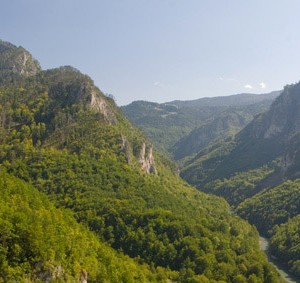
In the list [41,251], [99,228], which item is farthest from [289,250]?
[41,251]

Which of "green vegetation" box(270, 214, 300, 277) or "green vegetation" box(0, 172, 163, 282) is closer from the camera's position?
"green vegetation" box(0, 172, 163, 282)

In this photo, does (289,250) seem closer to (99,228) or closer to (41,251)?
(99,228)

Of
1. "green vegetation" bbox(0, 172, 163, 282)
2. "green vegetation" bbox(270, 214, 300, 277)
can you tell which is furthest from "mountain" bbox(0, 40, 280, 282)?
"green vegetation" bbox(270, 214, 300, 277)

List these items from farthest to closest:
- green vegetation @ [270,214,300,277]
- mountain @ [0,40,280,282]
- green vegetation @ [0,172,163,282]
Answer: green vegetation @ [270,214,300,277]
mountain @ [0,40,280,282]
green vegetation @ [0,172,163,282]

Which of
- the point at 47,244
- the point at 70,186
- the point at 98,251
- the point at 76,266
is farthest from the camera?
the point at 70,186

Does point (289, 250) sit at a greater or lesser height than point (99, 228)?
lesser

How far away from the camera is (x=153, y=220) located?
514 ft

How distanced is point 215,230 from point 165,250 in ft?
98.1

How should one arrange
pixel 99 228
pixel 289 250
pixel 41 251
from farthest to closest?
1. pixel 289 250
2. pixel 99 228
3. pixel 41 251

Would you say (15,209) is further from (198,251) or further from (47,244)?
(198,251)

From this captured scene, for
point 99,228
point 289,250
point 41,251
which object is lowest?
point 289,250

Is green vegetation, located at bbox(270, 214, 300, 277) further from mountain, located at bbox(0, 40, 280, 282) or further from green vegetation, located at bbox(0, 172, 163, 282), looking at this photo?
green vegetation, located at bbox(0, 172, 163, 282)

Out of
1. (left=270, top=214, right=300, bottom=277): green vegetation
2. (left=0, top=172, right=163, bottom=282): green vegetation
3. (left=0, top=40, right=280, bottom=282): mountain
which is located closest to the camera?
(left=0, top=172, right=163, bottom=282): green vegetation

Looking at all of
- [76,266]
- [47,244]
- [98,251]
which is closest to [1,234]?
[47,244]
